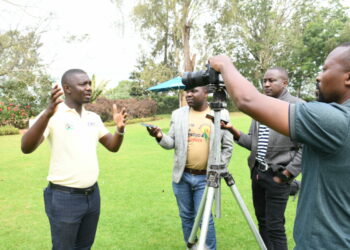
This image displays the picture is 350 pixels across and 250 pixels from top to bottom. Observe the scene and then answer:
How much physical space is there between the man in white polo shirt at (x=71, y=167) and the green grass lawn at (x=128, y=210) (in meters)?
1.27

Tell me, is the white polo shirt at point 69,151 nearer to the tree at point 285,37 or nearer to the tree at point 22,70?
the tree at point 22,70

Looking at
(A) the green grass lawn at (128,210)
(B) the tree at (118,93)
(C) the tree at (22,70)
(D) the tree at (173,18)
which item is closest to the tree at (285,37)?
(D) the tree at (173,18)

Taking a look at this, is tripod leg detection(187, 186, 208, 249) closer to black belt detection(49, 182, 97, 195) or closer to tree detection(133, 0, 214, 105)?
black belt detection(49, 182, 97, 195)

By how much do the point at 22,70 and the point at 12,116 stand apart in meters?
4.45

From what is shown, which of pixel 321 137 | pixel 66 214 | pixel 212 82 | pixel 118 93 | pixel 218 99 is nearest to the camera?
pixel 321 137

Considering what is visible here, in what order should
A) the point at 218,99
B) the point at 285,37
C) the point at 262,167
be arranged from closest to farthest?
the point at 218,99 → the point at 262,167 → the point at 285,37

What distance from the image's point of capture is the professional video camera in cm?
175

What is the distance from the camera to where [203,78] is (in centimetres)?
180

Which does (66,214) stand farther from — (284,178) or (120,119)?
(284,178)

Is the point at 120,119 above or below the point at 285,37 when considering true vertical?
below

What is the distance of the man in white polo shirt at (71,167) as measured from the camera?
230 centimetres

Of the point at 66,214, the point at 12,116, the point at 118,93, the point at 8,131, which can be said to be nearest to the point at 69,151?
the point at 66,214

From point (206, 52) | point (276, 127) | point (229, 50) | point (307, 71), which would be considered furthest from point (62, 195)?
point (229, 50)

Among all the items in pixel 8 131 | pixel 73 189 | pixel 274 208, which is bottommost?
pixel 8 131
